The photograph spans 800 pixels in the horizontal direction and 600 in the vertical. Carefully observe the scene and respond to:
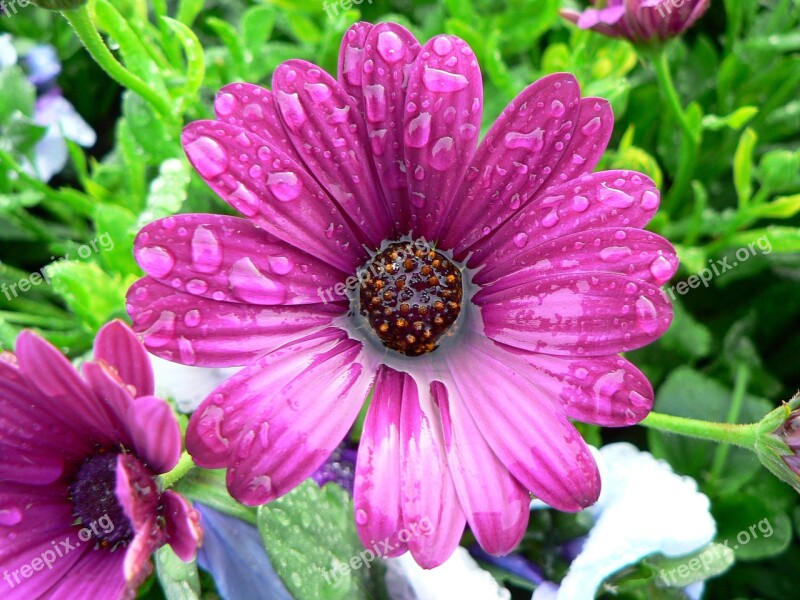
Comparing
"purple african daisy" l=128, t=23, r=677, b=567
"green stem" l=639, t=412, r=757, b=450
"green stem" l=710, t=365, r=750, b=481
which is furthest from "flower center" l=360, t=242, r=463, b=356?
"green stem" l=710, t=365, r=750, b=481

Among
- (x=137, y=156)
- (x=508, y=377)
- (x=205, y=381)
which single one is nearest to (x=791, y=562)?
(x=508, y=377)

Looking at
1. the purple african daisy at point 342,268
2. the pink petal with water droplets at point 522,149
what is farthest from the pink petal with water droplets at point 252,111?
the pink petal with water droplets at point 522,149

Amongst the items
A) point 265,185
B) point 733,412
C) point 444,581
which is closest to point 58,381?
point 265,185

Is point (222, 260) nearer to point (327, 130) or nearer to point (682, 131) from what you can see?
point (327, 130)

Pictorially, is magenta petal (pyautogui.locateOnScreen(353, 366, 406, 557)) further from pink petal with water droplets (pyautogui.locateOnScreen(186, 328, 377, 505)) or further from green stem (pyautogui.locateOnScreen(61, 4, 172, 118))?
green stem (pyautogui.locateOnScreen(61, 4, 172, 118))

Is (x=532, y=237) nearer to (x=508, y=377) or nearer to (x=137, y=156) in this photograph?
(x=508, y=377)
